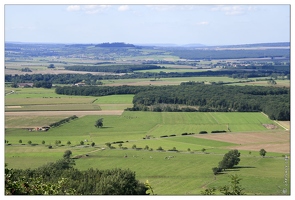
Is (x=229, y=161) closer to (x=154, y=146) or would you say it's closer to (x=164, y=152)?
(x=164, y=152)

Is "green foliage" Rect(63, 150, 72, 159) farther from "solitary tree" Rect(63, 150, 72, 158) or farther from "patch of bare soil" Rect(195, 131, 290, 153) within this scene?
"patch of bare soil" Rect(195, 131, 290, 153)

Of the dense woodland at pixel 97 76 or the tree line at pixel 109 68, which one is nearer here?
the dense woodland at pixel 97 76

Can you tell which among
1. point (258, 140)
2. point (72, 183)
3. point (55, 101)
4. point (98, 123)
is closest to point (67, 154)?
point (98, 123)

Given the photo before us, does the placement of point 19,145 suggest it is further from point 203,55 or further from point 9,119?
point 203,55

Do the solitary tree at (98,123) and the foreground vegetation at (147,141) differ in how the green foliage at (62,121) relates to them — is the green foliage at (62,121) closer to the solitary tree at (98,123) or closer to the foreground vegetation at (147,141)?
the foreground vegetation at (147,141)

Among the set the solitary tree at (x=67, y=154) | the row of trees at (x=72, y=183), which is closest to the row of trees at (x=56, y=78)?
the solitary tree at (x=67, y=154)

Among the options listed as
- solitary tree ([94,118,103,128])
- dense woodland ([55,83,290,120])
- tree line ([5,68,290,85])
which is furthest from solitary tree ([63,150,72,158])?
tree line ([5,68,290,85])

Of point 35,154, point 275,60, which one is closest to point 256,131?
point 35,154
